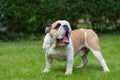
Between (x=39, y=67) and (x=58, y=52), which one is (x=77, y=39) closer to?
(x=58, y=52)

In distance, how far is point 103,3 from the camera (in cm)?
1475

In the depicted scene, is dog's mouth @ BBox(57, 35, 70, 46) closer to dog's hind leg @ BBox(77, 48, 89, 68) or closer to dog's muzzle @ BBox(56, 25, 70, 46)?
dog's muzzle @ BBox(56, 25, 70, 46)

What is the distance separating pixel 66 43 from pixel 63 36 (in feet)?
0.56

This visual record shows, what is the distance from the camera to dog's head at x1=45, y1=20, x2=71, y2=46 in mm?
6547

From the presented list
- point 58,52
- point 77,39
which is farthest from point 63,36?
point 77,39

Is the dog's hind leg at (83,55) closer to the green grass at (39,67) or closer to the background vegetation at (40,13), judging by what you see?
the green grass at (39,67)

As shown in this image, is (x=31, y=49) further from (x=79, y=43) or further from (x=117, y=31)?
(x=117, y=31)

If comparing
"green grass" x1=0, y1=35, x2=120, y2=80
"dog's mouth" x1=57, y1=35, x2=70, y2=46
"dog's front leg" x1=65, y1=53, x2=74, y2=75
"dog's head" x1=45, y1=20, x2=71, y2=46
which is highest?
"dog's head" x1=45, y1=20, x2=71, y2=46

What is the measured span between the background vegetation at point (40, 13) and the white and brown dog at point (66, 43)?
6598mm

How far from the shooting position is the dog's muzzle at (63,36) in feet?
21.4

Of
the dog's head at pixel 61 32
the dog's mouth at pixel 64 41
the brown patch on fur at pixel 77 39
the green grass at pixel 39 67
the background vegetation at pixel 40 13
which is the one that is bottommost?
the background vegetation at pixel 40 13

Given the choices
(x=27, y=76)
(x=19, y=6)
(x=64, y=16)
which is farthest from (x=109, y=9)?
(x=27, y=76)

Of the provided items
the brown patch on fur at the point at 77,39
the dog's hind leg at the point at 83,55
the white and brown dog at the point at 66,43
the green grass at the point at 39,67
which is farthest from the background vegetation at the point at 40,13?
the brown patch on fur at the point at 77,39

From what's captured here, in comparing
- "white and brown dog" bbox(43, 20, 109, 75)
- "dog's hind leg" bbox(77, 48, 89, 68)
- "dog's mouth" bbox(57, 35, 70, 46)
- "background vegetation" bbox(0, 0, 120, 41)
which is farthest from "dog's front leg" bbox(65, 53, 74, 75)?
"background vegetation" bbox(0, 0, 120, 41)
